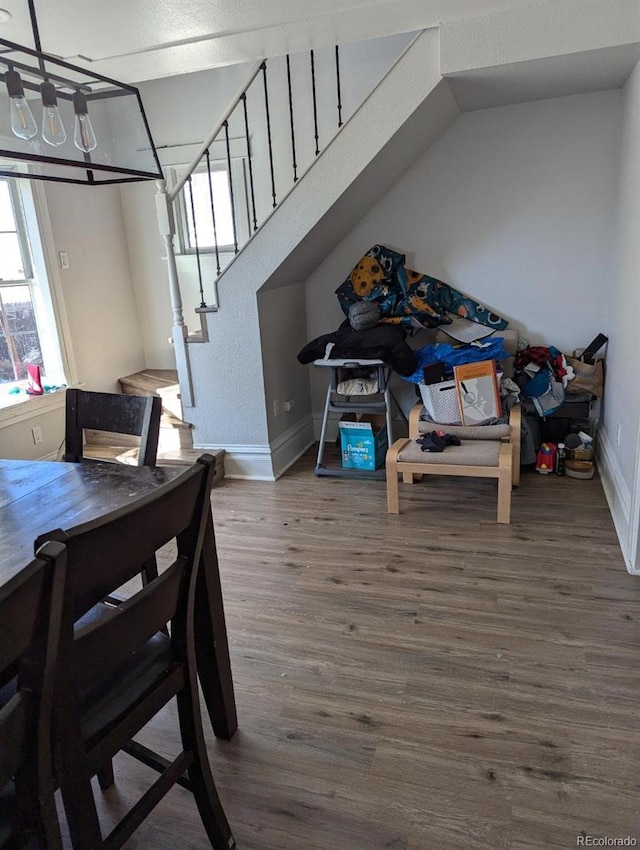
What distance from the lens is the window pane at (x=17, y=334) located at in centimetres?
378

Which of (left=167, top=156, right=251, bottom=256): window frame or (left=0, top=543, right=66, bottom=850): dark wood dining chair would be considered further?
(left=167, top=156, right=251, bottom=256): window frame

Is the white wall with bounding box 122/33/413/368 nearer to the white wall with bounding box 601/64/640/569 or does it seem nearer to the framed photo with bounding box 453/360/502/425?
the white wall with bounding box 601/64/640/569

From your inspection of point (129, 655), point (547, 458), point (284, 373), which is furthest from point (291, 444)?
point (129, 655)

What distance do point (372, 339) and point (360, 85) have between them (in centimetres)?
173

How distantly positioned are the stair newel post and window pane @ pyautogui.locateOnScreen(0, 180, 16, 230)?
37.5 inches

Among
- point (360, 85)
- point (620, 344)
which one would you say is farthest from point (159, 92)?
point (620, 344)

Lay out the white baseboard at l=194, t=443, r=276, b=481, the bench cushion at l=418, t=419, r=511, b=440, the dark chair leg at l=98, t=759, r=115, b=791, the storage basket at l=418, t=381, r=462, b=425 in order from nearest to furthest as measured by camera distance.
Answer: the dark chair leg at l=98, t=759, r=115, b=791 → the bench cushion at l=418, t=419, r=511, b=440 → the storage basket at l=418, t=381, r=462, b=425 → the white baseboard at l=194, t=443, r=276, b=481

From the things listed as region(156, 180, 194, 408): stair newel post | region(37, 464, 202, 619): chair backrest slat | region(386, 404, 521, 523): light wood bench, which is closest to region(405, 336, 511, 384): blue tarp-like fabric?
region(386, 404, 521, 523): light wood bench

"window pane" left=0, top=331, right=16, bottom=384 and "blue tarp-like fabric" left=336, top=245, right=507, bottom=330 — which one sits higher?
"blue tarp-like fabric" left=336, top=245, right=507, bottom=330

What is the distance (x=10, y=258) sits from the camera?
3.79 metres

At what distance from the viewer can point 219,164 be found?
436 cm

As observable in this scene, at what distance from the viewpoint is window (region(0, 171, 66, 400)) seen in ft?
12.3

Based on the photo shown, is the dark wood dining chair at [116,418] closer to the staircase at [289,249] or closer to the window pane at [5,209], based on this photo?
the staircase at [289,249]

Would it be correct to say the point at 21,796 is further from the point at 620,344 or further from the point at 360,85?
the point at 360,85
